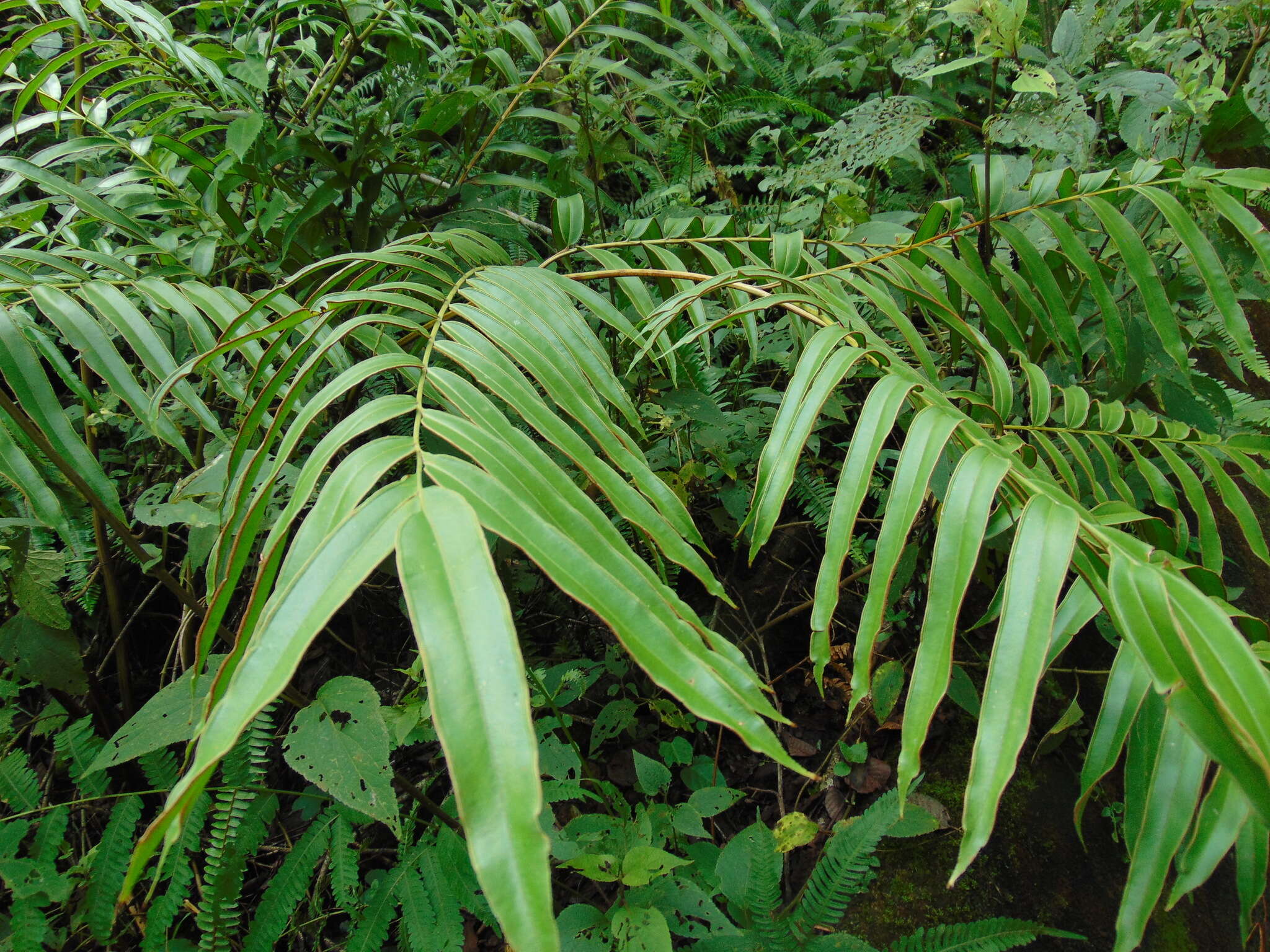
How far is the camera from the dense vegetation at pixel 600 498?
0.37 m

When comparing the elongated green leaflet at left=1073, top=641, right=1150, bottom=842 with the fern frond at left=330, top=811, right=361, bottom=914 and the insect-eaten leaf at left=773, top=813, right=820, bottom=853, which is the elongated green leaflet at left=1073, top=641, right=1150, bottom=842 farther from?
the fern frond at left=330, top=811, right=361, bottom=914

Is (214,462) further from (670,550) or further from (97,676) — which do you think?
(670,550)

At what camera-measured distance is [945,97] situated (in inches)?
67.6

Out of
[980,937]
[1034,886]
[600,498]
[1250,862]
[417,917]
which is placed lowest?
[1034,886]

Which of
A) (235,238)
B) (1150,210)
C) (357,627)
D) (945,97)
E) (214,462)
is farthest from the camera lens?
(945,97)

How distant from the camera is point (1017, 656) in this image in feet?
1.28

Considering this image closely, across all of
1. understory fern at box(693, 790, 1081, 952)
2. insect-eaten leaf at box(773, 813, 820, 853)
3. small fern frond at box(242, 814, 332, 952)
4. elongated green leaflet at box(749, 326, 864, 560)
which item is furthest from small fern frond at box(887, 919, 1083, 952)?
small fern frond at box(242, 814, 332, 952)

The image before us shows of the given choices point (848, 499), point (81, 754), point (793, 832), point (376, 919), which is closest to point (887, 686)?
point (793, 832)

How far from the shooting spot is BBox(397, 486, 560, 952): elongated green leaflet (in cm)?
26

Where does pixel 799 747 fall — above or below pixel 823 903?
below

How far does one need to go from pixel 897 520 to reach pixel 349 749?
26.5 inches

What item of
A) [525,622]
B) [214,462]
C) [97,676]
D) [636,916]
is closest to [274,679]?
[636,916]

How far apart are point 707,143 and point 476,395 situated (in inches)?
79.5

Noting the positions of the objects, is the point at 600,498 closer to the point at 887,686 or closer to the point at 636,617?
the point at 887,686
